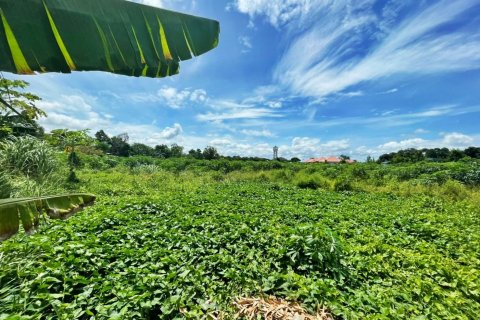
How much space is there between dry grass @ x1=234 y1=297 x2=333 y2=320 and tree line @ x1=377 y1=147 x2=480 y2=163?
111 feet

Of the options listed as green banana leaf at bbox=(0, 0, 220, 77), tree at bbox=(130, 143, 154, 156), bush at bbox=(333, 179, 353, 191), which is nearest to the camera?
green banana leaf at bbox=(0, 0, 220, 77)

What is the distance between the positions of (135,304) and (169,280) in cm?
54

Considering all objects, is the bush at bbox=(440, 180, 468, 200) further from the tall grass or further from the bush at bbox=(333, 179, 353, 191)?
the tall grass

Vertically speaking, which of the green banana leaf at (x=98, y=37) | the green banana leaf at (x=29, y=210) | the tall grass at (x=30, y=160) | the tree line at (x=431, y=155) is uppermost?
the tree line at (x=431, y=155)

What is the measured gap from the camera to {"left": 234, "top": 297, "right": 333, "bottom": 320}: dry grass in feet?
6.30

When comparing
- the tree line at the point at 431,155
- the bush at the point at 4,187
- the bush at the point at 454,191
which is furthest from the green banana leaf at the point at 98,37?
the tree line at the point at 431,155

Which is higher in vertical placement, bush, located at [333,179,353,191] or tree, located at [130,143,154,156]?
tree, located at [130,143,154,156]

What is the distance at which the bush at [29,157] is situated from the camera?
591 centimetres

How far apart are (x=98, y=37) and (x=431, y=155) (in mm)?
57989

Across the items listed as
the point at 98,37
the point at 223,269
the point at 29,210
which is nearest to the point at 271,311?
the point at 223,269

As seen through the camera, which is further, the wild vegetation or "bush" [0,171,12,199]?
"bush" [0,171,12,199]

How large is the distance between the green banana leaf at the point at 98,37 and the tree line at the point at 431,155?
34380mm

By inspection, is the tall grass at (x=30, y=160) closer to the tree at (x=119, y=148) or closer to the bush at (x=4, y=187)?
the bush at (x=4, y=187)

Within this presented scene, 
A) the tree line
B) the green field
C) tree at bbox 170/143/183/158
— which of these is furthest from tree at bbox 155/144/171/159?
the green field
